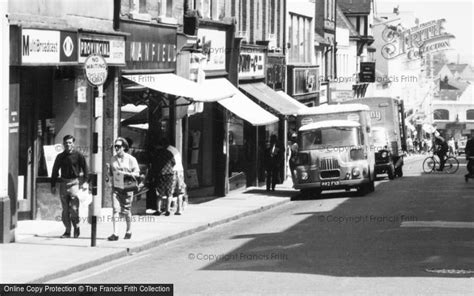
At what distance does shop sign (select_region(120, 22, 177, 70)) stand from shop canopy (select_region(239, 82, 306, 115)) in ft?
28.8

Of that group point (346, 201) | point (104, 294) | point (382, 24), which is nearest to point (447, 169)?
point (346, 201)

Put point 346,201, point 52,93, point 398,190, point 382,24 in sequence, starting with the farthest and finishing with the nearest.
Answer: point 382,24, point 398,190, point 346,201, point 52,93

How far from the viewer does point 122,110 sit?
94.4 ft

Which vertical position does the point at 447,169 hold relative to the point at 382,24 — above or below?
below

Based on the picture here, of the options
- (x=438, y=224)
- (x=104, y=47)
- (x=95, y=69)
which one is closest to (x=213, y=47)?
(x=104, y=47)

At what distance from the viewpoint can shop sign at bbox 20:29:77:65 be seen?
2180cm

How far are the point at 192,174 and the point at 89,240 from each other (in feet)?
44.4

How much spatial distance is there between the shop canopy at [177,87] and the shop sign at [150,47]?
0.28 meters

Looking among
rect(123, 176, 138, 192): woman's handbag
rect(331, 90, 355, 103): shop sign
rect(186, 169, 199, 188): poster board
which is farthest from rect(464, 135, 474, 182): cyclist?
rect(123, 176, 138, 192): woman's handbag

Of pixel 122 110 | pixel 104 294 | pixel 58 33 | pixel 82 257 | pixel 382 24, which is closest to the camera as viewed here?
pixel 104 294

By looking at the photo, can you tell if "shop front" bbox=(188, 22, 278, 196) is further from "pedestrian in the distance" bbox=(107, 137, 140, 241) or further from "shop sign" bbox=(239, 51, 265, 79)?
"pedestrian in the distance" bbox=(107, 137, 140, 241)

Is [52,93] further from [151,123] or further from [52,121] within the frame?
[151,123]

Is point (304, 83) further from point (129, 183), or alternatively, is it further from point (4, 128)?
point (4, 128)

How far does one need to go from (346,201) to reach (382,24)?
78975 mm
